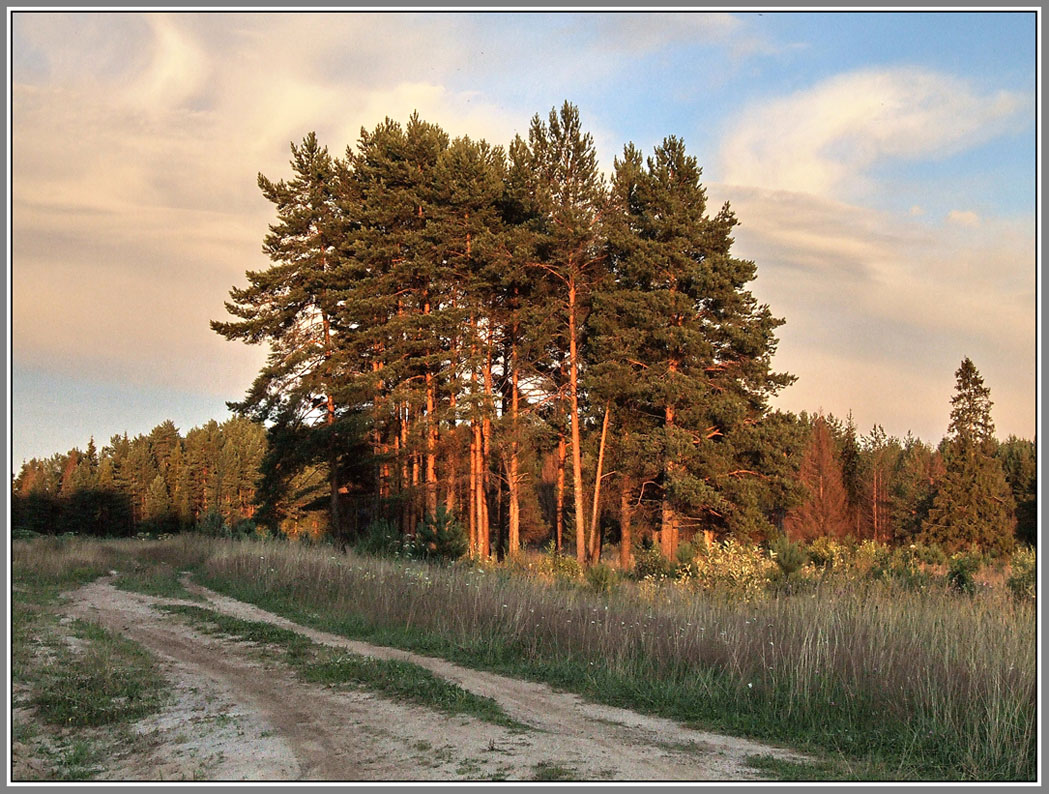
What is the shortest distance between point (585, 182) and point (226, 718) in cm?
2497

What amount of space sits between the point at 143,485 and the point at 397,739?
87301mm

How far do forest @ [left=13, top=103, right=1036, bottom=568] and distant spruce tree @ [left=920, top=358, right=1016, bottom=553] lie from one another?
1090 centimetres

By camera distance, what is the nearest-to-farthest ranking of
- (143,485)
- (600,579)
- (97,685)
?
(97,685), (600,579), (143,485)

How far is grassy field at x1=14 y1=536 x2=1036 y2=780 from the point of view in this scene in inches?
283

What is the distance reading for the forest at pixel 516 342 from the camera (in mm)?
29797

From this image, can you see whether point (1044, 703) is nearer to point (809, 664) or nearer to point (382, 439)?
point (809, 664)

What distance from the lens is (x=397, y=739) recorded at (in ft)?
24.4

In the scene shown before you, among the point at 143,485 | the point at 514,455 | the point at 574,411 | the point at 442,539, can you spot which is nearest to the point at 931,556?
the point at 574,411

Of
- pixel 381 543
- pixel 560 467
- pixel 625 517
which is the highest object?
pixel 560 467

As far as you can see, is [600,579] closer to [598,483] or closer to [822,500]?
[598,483]

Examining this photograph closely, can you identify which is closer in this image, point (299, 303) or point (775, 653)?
point (775, 653)

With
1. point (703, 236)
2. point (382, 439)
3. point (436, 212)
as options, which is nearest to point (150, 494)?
point (382, 439)

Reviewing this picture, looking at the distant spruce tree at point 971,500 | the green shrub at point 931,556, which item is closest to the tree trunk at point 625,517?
the green shrub at point 931,556

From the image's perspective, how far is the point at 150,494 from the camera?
81.2 metres
